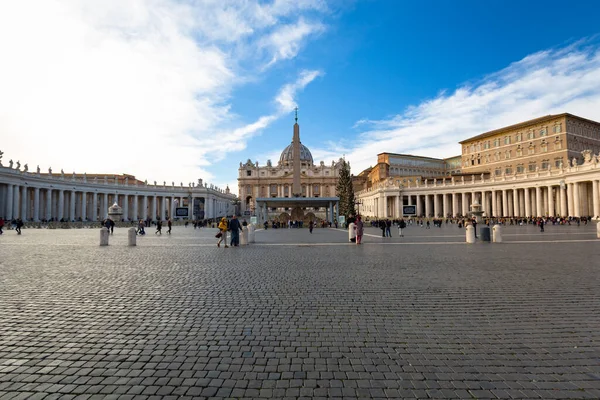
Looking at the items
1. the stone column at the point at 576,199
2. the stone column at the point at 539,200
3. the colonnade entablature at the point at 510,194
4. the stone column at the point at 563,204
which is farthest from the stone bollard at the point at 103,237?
the stone column at the point at 539,200

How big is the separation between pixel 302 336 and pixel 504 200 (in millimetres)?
64865

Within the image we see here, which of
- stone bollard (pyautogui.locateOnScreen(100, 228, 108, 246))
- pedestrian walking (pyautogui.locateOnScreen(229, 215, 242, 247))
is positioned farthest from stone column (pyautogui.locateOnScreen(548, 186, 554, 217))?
stone bollard (pyautogui.locateOnScreen(100, 228, 108, 246))

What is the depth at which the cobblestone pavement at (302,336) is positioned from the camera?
322cm

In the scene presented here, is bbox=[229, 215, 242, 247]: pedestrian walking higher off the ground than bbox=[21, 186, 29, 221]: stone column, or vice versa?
bbox=[21, 186, 29, 221]: stone column

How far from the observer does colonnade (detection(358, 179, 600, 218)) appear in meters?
47.7

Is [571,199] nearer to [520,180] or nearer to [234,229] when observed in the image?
[520,180]

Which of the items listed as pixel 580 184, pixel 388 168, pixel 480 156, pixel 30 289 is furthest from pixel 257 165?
pixel 30 289

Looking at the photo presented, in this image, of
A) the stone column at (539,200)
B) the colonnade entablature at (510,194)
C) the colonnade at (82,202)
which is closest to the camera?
the colonnade entablature at (510,194)

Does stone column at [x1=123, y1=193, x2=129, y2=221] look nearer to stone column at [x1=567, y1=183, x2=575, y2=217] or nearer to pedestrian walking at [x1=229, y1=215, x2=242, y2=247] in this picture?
pedestrian walking at [x1=229, y1=215, x2=242, y2=247]

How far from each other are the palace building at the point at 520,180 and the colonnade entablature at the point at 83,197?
144 ft

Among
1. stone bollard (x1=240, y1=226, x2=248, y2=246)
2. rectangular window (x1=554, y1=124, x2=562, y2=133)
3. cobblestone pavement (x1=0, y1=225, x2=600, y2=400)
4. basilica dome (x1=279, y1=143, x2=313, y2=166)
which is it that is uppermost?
basilica dome (x1=279, y1=143, x2=313, y2=166)

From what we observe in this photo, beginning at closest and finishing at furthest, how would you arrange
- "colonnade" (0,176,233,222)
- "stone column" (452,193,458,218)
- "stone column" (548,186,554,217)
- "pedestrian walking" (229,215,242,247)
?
"pedestrian walking" (229,215,242,247) < "colonnade" (0,176,233,222) < "stone column" (548,186,554,217) < "stone column" (452,193,458,218)

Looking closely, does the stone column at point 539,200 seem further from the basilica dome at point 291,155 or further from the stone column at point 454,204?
the basilica dome at point 291,155

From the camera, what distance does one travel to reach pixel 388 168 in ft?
300
